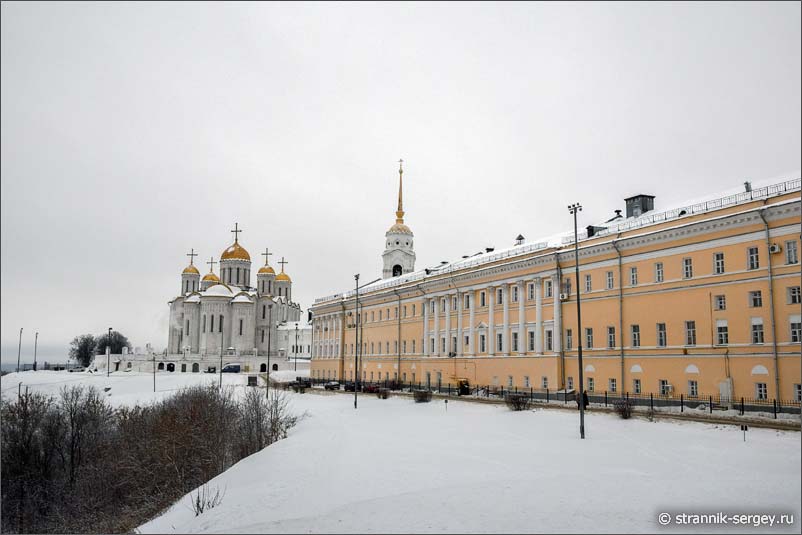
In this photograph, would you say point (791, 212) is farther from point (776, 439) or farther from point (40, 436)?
→ point (40, 436)

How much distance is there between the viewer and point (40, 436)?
5403cm

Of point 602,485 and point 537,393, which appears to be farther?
point 537,393

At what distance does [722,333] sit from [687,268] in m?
4.49

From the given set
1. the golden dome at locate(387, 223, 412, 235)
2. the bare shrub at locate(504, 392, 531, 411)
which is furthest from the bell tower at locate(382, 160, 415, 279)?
the bare shrub at locate(504, 392, 531, 411)

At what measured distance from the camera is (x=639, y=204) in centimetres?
5038

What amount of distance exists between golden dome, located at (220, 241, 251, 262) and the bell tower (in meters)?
43.5

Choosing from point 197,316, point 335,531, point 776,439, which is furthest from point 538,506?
point 197,316

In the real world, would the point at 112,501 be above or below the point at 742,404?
below

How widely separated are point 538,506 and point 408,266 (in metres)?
78.6

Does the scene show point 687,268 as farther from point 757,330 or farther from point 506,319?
point 506,319

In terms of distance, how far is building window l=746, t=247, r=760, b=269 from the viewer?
118ft

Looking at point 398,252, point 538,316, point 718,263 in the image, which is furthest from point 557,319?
point 398,252

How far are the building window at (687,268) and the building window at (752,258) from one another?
3.71 m

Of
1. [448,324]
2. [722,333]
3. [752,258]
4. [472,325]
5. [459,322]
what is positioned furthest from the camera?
[448,324]
